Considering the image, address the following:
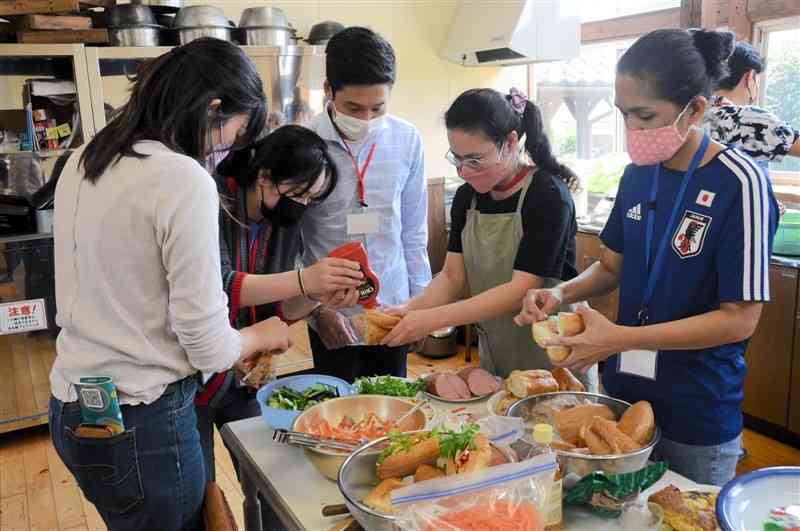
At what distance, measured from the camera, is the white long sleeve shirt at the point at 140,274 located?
3.69ft

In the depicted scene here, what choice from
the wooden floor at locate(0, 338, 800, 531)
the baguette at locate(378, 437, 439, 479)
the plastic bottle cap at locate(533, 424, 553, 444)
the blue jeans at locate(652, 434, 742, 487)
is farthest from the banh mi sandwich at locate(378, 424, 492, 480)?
the wooden floor at locate(0, 338, 800, 531)

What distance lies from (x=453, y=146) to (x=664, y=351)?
2.41 ft

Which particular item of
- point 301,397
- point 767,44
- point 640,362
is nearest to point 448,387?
point 301,397

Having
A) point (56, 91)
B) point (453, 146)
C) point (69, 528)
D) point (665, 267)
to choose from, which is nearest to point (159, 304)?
point (453, 146)

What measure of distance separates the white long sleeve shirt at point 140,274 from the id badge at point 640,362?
0.82 m

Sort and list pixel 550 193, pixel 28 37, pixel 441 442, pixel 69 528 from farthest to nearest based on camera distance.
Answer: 1. pixel 28 37
2. pixel 69 528
3. pixel 550 193
4. pixel 441 442

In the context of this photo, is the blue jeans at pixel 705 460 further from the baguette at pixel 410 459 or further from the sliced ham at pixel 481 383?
the baguette at pixel 410 459

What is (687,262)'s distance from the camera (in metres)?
1.33

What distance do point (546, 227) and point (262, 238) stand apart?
2.47 feet

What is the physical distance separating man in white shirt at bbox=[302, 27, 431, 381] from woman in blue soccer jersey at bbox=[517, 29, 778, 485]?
2.81 ft

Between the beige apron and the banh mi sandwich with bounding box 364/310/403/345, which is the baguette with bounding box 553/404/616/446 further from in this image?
the banh mi sandwich with bounding box 364/310/403/345

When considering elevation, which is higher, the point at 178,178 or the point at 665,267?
the point at 178,178

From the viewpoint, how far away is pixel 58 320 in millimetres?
1234

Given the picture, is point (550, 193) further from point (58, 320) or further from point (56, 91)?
point (56, 91)
